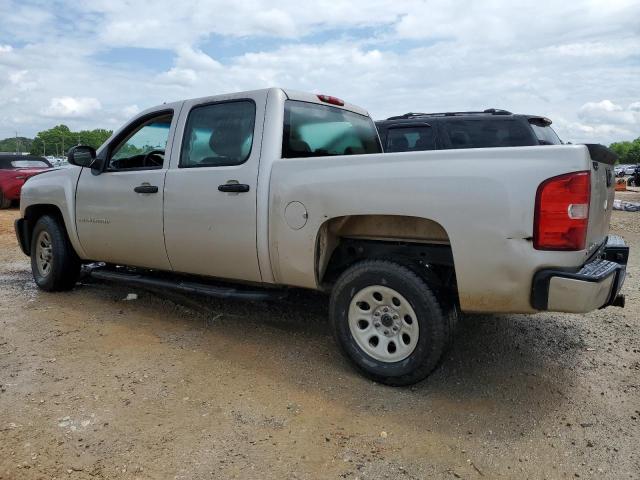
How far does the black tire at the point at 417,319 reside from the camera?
10.3 ft

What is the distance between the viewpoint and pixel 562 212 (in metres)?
2.75

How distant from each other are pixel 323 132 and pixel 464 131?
3653 millimetres

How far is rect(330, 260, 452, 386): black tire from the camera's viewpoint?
10.3 ft

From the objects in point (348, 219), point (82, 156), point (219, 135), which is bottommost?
point (348, 219)

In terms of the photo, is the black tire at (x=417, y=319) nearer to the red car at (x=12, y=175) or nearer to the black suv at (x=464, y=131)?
the black suv at (x=464, y=131)

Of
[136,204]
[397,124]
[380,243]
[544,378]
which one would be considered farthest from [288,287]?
[397,124]

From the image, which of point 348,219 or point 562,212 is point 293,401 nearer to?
point 348,219

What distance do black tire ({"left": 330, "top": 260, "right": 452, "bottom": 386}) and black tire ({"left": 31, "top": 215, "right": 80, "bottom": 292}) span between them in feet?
10.5

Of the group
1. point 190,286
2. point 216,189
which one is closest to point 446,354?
point 216,189

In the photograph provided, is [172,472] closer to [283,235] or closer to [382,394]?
[382,394]

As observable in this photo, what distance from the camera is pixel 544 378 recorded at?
11.6 ft

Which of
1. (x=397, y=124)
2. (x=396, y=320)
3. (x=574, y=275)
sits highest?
(x=397, y=124)

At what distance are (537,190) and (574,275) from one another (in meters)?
0.48

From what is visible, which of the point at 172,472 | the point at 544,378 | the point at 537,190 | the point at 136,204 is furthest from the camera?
the point at 136,204
